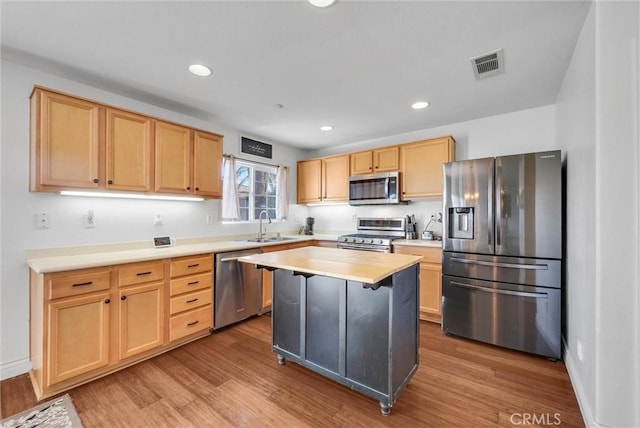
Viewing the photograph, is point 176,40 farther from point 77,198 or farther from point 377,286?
point 377,286

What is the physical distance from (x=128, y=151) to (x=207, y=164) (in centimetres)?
78

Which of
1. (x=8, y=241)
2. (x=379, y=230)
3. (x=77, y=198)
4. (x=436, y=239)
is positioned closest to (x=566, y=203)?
(x=436, y=239)

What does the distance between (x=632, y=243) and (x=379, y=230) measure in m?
2.88

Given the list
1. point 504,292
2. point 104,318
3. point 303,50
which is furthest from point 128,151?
point 504,292

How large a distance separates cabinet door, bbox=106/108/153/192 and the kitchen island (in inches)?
60.0

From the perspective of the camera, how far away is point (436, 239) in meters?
3.63

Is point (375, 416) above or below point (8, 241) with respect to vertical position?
below

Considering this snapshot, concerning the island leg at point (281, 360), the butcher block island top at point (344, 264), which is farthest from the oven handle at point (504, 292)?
the island leg at point (281, 360)

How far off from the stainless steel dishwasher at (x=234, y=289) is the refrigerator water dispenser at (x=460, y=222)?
7.39 ft

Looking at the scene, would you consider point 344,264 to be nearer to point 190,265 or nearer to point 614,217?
point 614,217

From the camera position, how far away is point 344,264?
184cm

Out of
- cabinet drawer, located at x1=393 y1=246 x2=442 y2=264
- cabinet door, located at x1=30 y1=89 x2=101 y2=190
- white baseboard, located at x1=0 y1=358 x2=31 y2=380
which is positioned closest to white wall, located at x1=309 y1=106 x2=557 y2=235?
cabinet drawer, located at x1=393 y1=246 x2=442 y2=264

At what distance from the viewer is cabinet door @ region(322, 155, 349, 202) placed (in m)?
4.30

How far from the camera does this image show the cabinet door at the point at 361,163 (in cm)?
403
